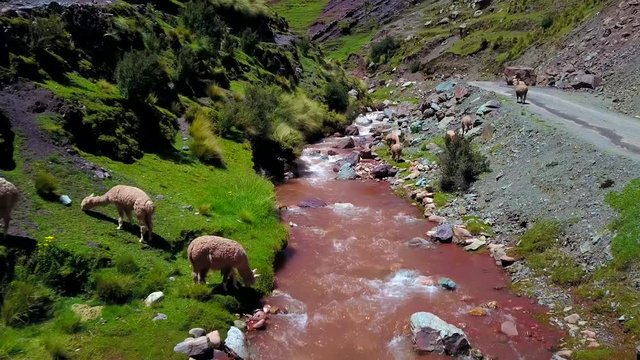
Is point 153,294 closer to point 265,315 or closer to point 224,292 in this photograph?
point 224,292

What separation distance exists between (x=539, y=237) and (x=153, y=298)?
13885mm

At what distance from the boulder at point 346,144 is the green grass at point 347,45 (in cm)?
7511

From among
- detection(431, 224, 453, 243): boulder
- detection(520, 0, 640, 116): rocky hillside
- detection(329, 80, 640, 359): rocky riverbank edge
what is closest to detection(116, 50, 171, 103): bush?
detection(329, 80, 640, 359): rocky riverbank edge

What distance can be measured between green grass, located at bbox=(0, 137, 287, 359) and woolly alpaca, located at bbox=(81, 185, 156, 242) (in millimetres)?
417

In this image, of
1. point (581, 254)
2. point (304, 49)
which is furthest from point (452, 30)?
point (581, 254)

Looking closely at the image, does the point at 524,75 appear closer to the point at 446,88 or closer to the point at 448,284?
the point at 446,88

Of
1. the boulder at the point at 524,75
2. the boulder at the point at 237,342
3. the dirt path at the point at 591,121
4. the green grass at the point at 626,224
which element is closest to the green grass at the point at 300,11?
the boulder at the point at 524,75

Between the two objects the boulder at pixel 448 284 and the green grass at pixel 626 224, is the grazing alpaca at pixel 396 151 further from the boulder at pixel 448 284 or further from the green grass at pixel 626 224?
the boulder at pixel 448 284

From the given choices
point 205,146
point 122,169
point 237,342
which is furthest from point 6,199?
point 205,146

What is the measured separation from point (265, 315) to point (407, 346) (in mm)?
4253

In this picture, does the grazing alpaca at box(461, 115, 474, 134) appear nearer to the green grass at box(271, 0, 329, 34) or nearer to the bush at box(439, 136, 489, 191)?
the bush at box(439, 136, 489, 191)

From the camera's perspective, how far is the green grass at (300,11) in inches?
5968

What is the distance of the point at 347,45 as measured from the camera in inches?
4860

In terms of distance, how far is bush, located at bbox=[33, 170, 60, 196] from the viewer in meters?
15.6
